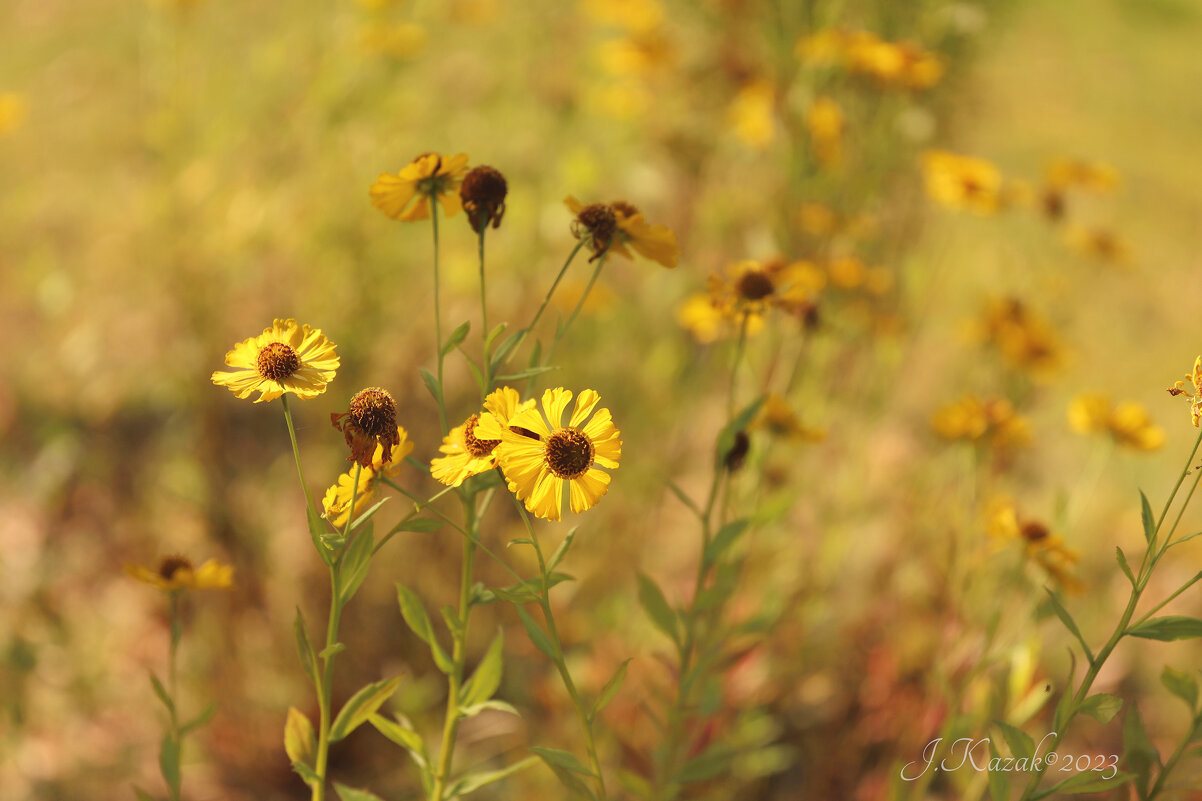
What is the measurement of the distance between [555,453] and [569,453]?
0.02 m

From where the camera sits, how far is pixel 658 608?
988mm

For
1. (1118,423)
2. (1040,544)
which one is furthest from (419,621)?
(1118,423)

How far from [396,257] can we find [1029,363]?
155cm

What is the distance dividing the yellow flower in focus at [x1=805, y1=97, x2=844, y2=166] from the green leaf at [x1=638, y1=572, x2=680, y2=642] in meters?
1.38

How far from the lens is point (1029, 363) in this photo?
72.9 inches

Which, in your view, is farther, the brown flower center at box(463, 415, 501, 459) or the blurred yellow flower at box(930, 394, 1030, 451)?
the blurred yellow flower at box(930, 394, 1030, 451)

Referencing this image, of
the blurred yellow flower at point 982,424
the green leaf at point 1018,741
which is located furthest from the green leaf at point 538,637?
the blurred yellow flower at point 982,424

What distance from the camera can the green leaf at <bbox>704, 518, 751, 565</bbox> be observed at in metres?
0.95

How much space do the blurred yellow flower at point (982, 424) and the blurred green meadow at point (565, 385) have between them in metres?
0.07

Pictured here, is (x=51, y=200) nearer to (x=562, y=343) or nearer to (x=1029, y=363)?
(x=562, y=343)

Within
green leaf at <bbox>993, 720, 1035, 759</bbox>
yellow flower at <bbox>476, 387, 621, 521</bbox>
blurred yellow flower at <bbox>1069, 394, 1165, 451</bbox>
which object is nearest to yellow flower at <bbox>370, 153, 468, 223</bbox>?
yellow flower at <bbox>476, 387, 621, 521</bbox>

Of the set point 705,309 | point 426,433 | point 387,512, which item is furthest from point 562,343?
point 705,309

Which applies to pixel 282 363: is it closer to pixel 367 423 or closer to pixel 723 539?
pixel 367 423

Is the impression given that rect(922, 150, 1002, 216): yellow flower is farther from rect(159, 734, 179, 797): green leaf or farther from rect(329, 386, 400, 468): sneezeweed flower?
rect(159, 734, 179, 797): green leaf
